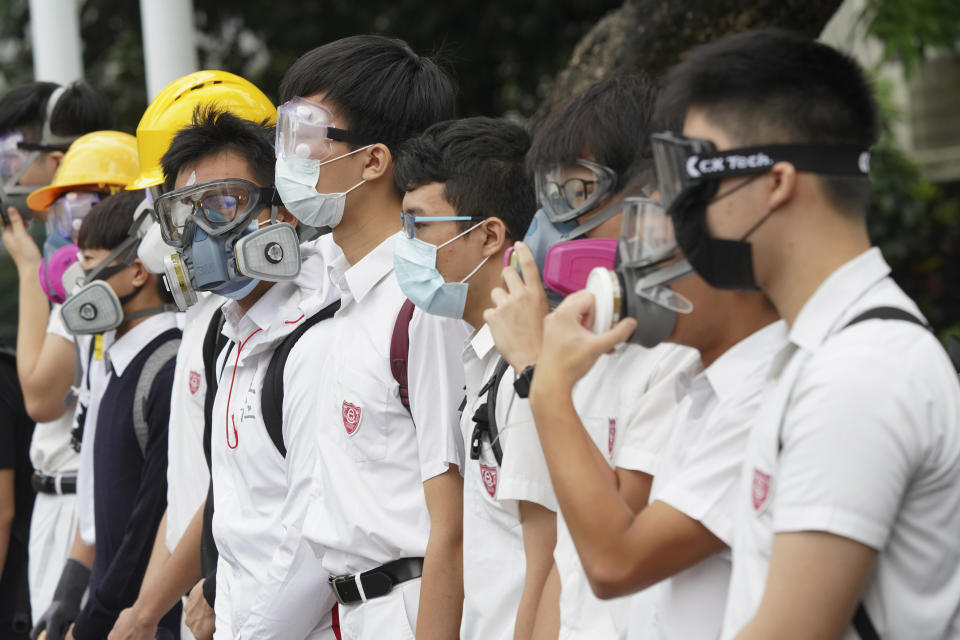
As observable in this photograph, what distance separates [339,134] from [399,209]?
0.31m

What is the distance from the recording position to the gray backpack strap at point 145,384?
4812 mm

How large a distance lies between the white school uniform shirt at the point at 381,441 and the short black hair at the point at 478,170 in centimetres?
35

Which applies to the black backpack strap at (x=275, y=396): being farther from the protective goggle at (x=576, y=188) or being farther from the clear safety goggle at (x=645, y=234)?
the clear safety goggle at (x=645, y=234)

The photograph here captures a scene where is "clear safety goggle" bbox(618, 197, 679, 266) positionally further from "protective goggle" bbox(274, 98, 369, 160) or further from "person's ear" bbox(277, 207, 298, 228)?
"person's ear" bbox(277, 207, 298, 228)

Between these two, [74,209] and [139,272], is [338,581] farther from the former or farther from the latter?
[74,209]

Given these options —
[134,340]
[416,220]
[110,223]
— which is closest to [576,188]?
[416,220]

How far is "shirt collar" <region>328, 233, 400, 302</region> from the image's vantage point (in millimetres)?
3754

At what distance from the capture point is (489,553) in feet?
10.4

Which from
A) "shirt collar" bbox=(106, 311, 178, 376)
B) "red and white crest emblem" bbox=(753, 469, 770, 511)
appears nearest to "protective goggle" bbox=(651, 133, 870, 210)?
"red and white crest emblem" bbox=(753, 469, 770, 511)

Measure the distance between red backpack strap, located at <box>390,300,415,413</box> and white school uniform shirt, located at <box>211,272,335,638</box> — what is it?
0.35m

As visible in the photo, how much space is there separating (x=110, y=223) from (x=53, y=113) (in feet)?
5.67

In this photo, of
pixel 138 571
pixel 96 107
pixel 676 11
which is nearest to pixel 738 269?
pixel 138 571

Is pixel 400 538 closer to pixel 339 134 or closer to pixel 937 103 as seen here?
pixel 339 134

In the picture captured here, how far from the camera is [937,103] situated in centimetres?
1762
